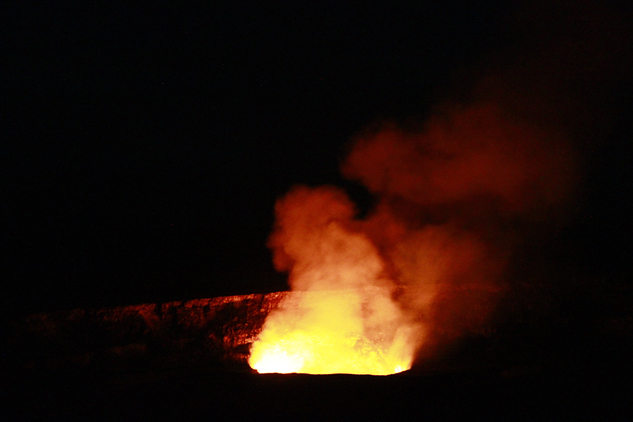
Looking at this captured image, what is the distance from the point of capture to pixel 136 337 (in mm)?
4191

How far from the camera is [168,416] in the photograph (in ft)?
8.60

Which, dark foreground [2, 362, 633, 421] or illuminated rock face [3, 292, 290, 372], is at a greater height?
illuminated rock face [3, 292, 290, 372]

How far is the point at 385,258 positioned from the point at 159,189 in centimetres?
678

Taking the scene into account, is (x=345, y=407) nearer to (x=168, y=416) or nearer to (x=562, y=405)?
(x=168, y=416)

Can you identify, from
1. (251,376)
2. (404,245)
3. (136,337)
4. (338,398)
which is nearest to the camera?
(338,398)

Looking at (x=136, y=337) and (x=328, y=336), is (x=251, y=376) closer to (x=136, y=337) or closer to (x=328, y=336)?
(x=328, y=336)

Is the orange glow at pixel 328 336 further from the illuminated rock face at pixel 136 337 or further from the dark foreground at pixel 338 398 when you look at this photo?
the dark foreground at pixel 338 398

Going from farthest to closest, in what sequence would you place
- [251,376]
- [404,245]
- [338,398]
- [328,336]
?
[404,245]
[328,336]
[251,376]
[338,398]

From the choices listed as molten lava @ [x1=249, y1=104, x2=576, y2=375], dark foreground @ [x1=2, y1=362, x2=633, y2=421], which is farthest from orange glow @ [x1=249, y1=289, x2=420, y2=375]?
dark foreground @ [x1=2, y1=362, x2=633, y2=421]

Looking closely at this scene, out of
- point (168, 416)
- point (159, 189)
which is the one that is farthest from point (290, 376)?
point (159, 189)

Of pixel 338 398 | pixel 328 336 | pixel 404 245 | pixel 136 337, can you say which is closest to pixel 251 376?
pixel 338 398

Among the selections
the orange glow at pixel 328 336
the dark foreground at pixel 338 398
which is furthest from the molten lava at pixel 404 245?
the dark foreground at pixel 338 398

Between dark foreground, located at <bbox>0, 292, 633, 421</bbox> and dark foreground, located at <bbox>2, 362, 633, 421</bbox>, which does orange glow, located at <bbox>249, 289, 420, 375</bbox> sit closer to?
dark foreground, located at <bbox>0, 292, 633, 421</bbox>

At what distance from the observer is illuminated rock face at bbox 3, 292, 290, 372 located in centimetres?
402
